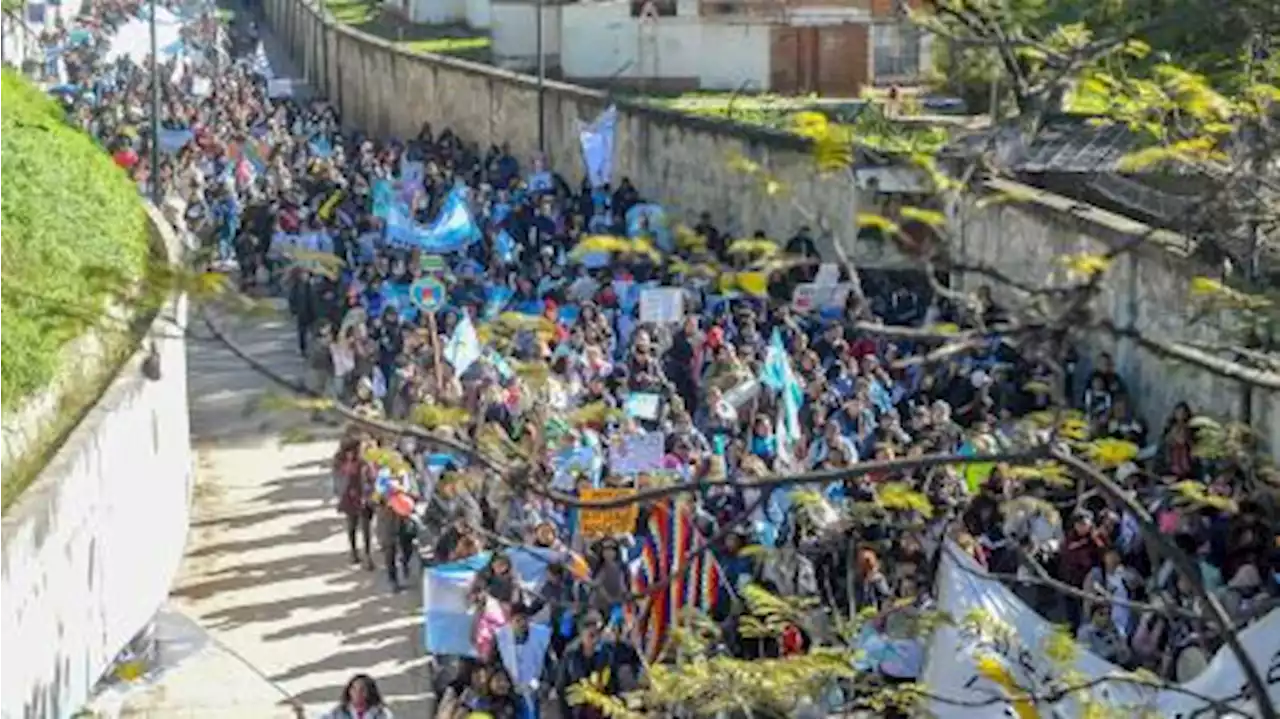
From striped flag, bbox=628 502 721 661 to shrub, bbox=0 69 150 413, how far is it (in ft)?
10.1

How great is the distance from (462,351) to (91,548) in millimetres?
5275

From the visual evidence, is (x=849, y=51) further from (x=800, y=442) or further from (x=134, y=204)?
(x=800, y=442)

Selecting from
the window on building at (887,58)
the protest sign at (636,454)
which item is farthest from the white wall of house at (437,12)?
the protest sign at (636,454)

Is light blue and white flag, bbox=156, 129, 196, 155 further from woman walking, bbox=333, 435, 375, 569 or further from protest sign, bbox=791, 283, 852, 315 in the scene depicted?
protest sign, bbox=791, 283, 852, 315

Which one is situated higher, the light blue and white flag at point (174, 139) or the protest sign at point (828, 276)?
the protest sign at point (828, 276)

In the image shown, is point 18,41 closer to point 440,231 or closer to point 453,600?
point 440,231

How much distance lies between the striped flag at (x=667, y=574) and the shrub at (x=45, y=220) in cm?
309

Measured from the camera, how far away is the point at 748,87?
4038 centimetres

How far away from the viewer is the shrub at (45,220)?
599 inches

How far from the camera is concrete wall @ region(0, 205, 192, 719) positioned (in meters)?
13.2

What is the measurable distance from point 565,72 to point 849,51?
4799mm

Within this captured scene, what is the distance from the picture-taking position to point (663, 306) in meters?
21.5

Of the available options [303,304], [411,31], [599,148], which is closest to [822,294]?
[303,304]

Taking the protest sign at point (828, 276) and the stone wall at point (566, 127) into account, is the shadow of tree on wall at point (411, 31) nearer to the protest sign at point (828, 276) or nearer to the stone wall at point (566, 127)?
the stone wall at point (566, 127)
